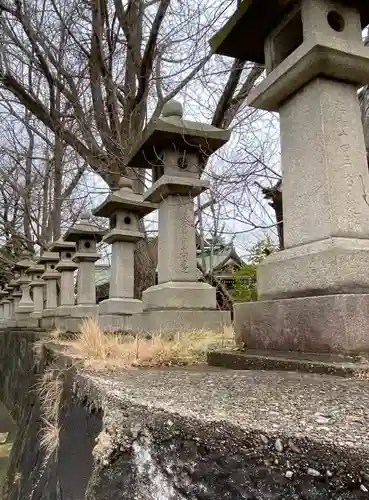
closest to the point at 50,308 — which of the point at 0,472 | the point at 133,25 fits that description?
the point at 0,472

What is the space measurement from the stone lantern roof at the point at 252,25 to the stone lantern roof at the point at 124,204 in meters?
2.53

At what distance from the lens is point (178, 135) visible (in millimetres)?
3658

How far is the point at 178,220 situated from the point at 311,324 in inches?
86.0

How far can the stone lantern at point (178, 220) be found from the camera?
359 cm

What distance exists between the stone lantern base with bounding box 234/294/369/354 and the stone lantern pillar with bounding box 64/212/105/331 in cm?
435

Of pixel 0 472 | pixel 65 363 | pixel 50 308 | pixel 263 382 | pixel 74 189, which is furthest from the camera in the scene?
pixel 74 189

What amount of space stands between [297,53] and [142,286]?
5601mm

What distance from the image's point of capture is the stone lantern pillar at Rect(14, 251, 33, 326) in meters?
10.8

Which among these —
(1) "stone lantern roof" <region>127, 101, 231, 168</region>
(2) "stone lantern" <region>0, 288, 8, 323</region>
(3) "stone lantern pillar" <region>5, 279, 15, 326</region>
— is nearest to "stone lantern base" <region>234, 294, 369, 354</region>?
(1) "stone lantern roof" <region>127, 101, 231, 168</region>

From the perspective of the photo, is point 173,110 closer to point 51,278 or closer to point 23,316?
point 51,278

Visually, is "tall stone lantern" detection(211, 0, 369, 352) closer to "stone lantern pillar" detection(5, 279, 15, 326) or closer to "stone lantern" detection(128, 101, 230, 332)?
"stone lantern" detection(128, 101, 230, 332)

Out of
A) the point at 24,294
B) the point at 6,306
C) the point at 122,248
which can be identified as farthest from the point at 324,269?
the point at 6,306

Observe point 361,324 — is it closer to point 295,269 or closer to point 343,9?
point 295,269

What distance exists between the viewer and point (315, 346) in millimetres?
1767
